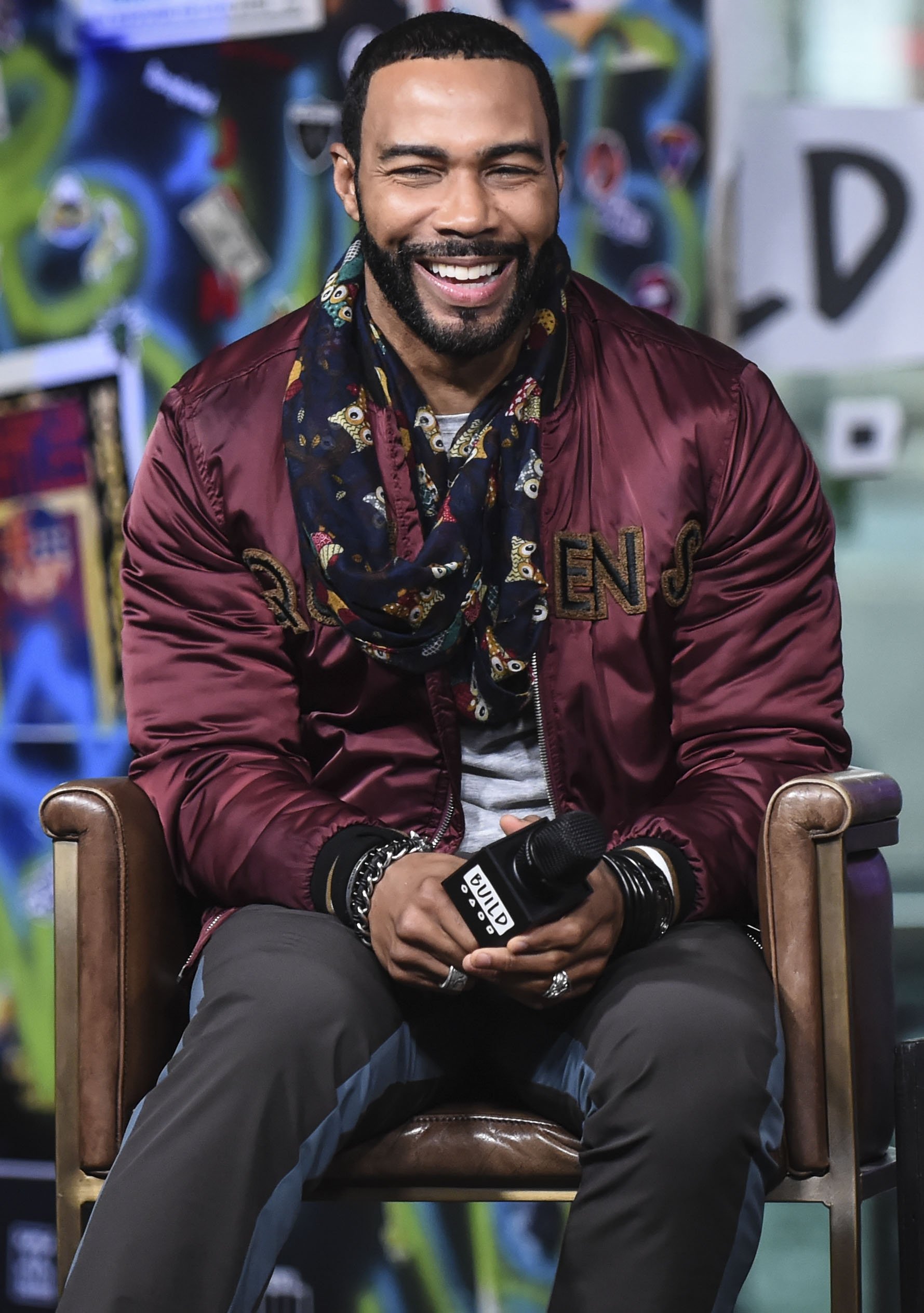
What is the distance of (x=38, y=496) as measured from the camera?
2832 mm

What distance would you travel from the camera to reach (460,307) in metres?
1.86

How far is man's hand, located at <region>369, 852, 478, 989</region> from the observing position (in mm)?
1508

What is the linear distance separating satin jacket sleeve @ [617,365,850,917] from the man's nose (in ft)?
1.12

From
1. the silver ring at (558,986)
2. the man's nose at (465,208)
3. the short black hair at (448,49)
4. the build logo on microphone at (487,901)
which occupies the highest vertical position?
the short black hair at (448,49)

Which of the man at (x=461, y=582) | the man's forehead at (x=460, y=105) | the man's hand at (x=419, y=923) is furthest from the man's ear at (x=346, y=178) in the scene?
the man's hand at (x=419, y=923)

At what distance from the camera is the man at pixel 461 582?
1.71m

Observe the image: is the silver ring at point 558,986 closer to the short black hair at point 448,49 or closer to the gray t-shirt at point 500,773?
the gray t-shirt at point 500,773

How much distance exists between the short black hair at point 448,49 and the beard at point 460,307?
145 mm

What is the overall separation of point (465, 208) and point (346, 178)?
237 mm

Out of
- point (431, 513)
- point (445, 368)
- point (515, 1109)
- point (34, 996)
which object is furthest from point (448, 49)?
point (34, 996)

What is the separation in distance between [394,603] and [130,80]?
1.41 meters

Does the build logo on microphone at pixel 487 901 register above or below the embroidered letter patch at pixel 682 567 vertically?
→ below

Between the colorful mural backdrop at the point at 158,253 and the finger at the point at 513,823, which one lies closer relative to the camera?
the finger at the point at 513,823

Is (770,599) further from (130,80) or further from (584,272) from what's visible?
(130,80)
